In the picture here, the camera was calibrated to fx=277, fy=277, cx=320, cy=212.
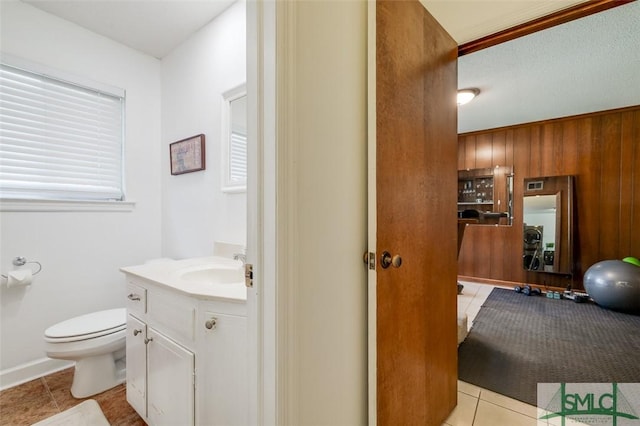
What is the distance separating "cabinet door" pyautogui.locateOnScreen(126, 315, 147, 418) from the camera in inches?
55.6

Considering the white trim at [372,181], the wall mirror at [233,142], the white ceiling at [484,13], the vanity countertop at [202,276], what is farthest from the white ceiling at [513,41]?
the vanity countertop at [202,276]

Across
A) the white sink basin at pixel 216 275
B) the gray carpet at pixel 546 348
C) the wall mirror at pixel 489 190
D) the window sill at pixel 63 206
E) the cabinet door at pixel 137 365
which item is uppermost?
the wall mirror at pixel 489 190

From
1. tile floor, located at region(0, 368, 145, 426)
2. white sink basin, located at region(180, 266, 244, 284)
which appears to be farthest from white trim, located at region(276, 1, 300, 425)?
tile floor, located at region(0, 368, 145, 426)

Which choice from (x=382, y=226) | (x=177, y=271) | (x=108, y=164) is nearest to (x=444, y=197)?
(x=382, y=226)

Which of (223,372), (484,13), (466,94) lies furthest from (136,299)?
(466,94)

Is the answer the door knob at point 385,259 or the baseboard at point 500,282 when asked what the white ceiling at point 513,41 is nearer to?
the door knob at point 385,259

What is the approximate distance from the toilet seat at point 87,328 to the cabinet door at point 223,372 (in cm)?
100

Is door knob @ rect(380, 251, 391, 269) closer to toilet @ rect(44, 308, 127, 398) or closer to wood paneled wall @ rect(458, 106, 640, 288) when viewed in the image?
toilet @ rect(44, 308, 127, 398)

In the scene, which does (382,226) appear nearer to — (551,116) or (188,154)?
(188,154)

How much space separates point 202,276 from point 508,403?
75.8 inches

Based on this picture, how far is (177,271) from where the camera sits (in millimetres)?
1510

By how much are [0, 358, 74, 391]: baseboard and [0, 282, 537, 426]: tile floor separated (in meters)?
0.04

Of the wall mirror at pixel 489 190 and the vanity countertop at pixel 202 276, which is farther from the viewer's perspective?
the wall mirror at pixel 489 190

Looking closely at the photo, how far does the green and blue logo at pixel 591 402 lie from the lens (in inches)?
58.7
